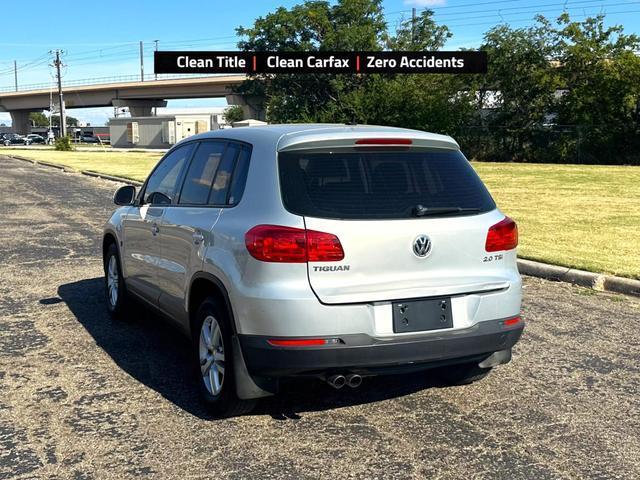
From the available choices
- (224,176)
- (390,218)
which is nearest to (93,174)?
(224,176)

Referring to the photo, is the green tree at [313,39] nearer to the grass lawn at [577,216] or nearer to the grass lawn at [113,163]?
the grass lawn at [113,163]

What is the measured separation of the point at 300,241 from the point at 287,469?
119 centimetres

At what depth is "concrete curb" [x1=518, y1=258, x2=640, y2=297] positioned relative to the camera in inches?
296

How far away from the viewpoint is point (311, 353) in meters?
3.65

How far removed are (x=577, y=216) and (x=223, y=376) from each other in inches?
421

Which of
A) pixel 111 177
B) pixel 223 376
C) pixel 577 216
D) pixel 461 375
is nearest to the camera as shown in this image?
pixel 223 376

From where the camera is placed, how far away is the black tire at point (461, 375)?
4.64 metres

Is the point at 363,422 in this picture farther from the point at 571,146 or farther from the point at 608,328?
the point at 571,146

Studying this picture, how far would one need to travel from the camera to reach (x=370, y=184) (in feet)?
12.8

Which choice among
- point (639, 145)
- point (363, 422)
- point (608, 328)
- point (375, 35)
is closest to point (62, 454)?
point (363, 422)

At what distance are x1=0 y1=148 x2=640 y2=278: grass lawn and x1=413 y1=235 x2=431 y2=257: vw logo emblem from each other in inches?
192

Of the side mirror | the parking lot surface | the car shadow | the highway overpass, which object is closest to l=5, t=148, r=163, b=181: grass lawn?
the car shadow

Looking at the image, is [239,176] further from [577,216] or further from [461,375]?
[577,216]

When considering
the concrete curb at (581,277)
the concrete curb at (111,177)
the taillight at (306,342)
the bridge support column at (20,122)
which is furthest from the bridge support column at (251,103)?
the bridge support column at (20,122)
